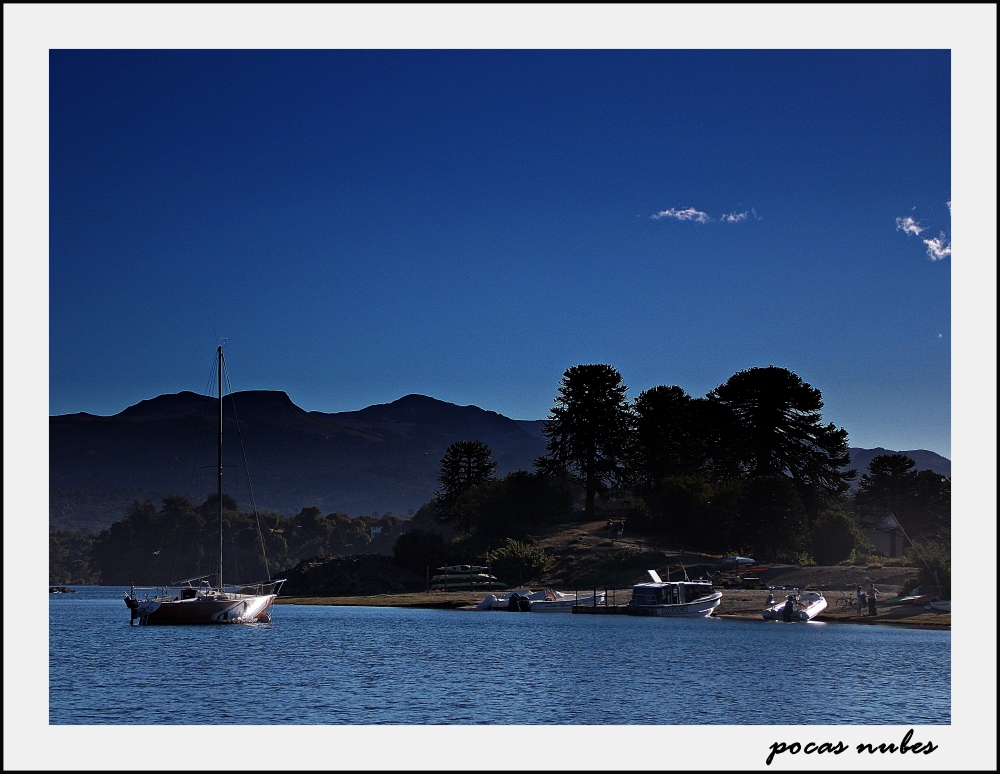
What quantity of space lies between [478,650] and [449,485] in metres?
94.8

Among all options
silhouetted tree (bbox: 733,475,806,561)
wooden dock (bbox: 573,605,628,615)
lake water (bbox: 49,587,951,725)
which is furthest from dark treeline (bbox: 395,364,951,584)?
lake water (bbox: 49,587,951,725)

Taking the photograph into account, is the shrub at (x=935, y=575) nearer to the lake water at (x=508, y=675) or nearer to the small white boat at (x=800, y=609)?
the small white boat at (x=800, y=609)

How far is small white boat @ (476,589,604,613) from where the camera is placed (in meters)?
99.2

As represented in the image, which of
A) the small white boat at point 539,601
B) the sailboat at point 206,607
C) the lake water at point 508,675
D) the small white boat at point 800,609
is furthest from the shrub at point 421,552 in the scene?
the small white boat at point 800,609


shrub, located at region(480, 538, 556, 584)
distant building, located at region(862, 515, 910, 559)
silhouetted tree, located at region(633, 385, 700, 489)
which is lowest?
shrub, located at region(480, 538, 556, 584)

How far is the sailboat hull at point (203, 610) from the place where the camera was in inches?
2908

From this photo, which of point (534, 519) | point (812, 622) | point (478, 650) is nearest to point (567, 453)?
point (534, 519)

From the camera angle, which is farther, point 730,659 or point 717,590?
point 717,590

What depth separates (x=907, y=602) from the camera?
2960 inches

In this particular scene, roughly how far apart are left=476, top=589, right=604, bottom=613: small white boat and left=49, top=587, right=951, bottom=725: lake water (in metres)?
24.5

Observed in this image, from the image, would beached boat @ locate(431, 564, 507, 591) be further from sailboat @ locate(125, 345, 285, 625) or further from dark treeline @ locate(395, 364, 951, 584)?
sailboat @ locate(125, 345, 285, 625)

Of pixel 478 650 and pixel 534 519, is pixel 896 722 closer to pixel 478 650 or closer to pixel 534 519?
pixel 478 650

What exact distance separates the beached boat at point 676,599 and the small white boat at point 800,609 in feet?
19.3

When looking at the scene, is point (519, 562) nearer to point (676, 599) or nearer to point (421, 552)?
point (421, 552)
